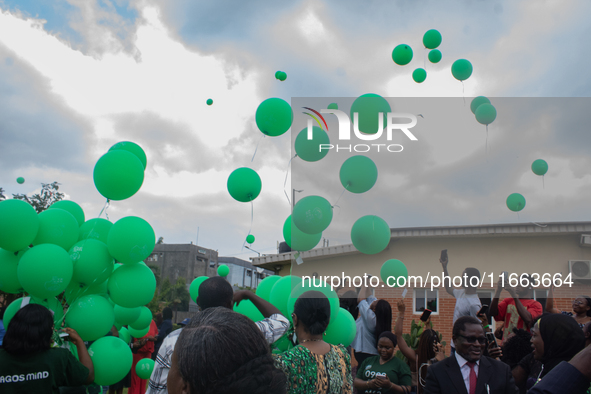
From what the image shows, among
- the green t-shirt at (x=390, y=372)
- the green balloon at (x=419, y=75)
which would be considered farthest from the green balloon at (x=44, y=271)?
the green balloon at (x=419, y=75)

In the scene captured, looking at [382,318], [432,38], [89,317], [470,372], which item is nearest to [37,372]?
[89,317]

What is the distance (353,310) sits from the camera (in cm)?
682

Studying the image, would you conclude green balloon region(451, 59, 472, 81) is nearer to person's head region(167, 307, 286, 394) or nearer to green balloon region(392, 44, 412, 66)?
green balloon region(392, 44, 412, 66)

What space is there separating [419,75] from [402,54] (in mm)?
611

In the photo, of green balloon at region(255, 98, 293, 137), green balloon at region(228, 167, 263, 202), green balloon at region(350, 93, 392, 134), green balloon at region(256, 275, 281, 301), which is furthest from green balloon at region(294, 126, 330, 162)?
green balloon at region(256, 275, 281, 301)

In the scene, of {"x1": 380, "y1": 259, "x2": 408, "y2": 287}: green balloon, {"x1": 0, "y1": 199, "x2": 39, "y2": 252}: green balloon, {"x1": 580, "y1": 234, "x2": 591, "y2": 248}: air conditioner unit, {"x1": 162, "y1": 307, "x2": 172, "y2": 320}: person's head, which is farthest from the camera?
{"x1": 580, "y1": 234, "x2": 591, "y2": 248}: air conditioner unit

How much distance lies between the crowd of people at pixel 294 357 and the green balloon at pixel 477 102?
9.73 feet

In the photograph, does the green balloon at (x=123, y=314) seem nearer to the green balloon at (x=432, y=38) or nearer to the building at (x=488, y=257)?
the building at (x=488, y=257)

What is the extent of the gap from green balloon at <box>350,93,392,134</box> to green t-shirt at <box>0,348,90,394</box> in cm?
301

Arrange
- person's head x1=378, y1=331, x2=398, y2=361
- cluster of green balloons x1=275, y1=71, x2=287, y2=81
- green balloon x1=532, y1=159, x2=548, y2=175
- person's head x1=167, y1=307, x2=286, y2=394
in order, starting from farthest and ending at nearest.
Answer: green balloon x1=532, y1=159, x2=548, y2=175
cluster of green balloons x1=275, y1=71, x2=287, y2=81
person's head x1=378, y1=331, x2=398, y2=361
person's head x1=167, y1=307, x2=286, y2=394

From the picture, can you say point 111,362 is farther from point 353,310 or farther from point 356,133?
point 353,310

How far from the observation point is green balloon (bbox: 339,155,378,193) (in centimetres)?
374

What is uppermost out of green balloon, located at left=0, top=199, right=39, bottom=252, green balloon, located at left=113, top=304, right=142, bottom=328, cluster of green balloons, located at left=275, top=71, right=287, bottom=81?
cluster of green balloons, located at left=275, top=71, right=287, bottom=81

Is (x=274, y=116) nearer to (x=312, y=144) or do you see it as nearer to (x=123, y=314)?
(x=312, y=144)
